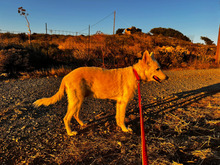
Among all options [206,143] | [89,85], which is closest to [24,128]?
[89,85]

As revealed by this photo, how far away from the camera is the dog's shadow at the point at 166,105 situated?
361cm

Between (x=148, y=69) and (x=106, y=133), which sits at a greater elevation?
(x=148, y=69)

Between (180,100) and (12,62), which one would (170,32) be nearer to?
(180,100)

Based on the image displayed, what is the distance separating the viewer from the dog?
2.96 metres

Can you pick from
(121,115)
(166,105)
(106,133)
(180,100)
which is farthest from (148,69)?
(180,100)

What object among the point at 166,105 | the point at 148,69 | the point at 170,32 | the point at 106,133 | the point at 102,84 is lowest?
the point at 106,133

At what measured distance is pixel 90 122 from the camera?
3.56 m

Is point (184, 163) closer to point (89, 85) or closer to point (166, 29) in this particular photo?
point (89, 85)

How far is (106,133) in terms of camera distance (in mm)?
3090

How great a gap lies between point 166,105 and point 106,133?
103 inches

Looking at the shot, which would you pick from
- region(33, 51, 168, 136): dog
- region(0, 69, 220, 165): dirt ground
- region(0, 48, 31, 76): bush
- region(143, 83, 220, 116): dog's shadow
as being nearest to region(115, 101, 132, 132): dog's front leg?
region(33, 51, 168, 136): dog

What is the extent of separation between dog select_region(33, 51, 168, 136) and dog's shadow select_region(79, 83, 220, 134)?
0.40 metres

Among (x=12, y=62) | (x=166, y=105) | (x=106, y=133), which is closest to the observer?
(x=106, y=133)

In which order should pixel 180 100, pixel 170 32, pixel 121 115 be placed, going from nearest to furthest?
pixel 121 115 < pixel 180 100 < pixel 170 32
